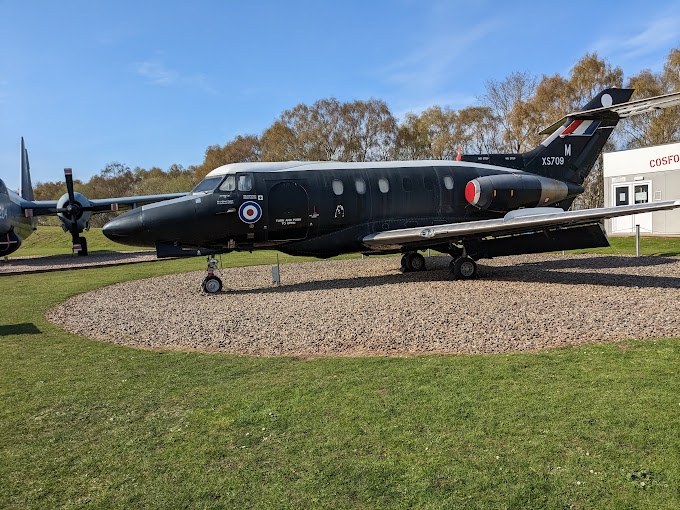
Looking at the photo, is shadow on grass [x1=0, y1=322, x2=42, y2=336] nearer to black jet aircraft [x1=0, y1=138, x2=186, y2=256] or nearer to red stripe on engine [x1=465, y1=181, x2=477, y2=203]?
red stripe on engine [x1=465, y1=181, x2=477, y2=203]

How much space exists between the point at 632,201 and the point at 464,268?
17.8 m

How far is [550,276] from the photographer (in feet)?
43.0

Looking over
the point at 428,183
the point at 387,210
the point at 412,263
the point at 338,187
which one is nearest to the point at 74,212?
the point at 338,187

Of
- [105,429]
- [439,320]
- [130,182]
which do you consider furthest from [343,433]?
[130,182]

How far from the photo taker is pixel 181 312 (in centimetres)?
1018

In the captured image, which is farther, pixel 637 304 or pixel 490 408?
pixel 637 304

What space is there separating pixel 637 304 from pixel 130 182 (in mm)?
94543

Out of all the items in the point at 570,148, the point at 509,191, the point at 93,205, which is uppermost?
the point at 570,148

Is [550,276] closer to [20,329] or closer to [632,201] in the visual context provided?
[20,329]

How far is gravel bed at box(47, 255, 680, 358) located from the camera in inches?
289

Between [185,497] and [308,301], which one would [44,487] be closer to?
[185,497]

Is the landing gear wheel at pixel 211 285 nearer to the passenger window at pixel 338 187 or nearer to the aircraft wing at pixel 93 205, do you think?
the passenger window at pixel 338 187

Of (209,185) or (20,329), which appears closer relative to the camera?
(20,329)

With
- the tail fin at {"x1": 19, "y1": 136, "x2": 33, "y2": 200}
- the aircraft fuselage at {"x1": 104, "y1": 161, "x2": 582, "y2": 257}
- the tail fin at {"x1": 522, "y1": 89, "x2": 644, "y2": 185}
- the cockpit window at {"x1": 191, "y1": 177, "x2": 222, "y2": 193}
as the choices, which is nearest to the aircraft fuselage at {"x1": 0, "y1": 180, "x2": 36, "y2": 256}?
the tail fin at {"x1": 19, "y1": 136, "x2": 33, "y2": 200}
